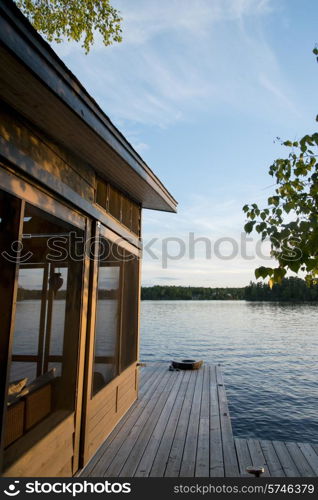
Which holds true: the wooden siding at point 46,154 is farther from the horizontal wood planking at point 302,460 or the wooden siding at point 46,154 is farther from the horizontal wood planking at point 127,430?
the horizontal wood planking at point 302,460

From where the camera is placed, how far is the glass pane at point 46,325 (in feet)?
10.4

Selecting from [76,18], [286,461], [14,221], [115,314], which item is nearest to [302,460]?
[286,461]

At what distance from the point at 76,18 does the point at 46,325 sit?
7425mm

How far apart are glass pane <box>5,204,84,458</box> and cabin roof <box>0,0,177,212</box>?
0.82m

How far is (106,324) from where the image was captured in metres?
5.04

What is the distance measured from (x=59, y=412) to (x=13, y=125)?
2922mm

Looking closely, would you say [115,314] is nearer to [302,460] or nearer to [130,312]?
[130,312]

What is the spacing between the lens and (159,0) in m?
6.93

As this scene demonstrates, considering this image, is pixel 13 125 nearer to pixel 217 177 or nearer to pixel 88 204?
pixel 88 204

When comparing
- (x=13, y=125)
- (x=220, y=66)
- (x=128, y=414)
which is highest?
(x=220, y=66)

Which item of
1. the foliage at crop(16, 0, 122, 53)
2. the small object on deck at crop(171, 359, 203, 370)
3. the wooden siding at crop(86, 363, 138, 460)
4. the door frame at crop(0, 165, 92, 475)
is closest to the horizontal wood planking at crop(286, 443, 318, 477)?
the wooden siding at crop(86, 363, 138, 460)

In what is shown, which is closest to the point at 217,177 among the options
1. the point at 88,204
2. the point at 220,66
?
the point at 220,66

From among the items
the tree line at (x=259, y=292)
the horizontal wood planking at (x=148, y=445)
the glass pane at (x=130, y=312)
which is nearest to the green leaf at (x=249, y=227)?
the horizontal wood planking at (x=148, y=445)

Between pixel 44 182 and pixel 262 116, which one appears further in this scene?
pixel 262 116
